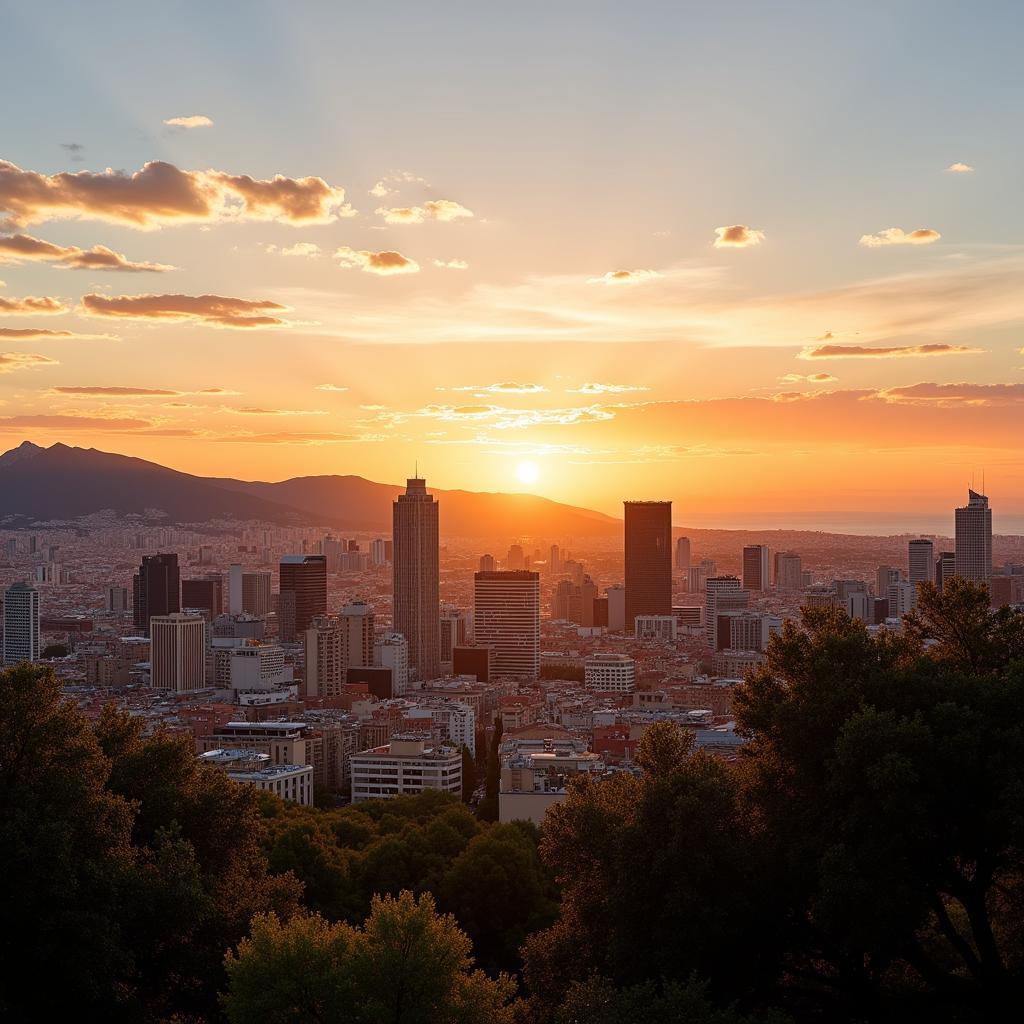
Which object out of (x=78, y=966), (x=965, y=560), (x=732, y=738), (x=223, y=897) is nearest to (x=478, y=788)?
(x=732, y=738)

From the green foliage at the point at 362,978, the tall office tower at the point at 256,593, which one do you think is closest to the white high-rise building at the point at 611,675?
the tall office tower at the point at 256,593

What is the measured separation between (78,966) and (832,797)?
8487 mm

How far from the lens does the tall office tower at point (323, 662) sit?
286ft

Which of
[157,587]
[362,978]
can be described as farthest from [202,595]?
[362,978]

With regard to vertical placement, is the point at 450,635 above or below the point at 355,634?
below

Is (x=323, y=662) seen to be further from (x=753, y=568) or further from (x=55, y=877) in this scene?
(x=753, y=568)

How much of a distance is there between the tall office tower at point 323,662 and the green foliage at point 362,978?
73.8 metres

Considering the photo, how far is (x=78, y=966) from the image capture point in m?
13.5

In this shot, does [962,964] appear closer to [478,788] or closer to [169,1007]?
[169,1007]

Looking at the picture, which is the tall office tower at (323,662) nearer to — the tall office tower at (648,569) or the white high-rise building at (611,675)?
the white high-rise building at (611,675)

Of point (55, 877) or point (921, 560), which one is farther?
point (921, 560)

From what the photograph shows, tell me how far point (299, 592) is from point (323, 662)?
26420mm

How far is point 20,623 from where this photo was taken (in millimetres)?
105500

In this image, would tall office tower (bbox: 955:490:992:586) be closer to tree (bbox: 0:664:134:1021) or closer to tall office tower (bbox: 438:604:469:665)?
tall office tower (bbox: 438:604:469:665)
